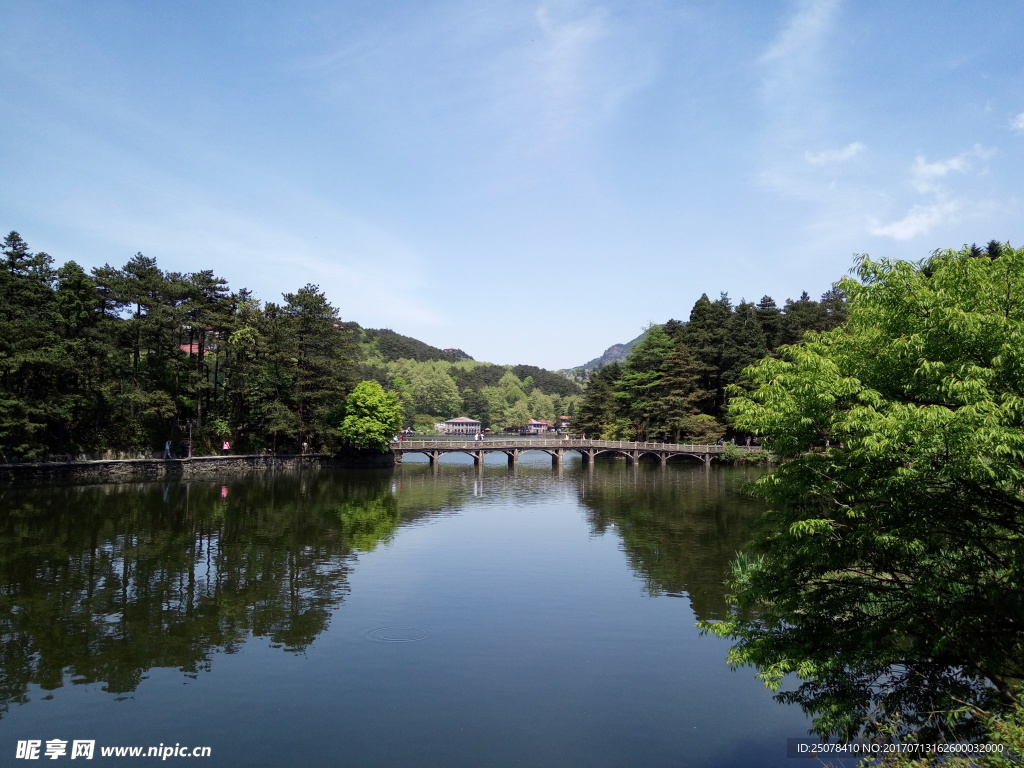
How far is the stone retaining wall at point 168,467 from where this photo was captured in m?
38.8

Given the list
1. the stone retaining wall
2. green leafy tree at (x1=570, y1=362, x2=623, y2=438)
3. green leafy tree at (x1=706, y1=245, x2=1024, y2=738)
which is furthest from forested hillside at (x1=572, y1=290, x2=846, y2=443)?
green leafy tree at (x1=706, y1=245, x2=1024, y2=738)

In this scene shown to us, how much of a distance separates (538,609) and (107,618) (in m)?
11.6

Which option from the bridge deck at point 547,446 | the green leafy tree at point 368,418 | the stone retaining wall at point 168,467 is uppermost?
the green leafy tree at point 368,418

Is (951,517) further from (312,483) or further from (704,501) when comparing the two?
(312,483)

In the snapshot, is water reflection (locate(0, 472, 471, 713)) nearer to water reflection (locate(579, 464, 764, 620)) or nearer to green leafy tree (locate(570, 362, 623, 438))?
water reflection (locate(579, 464, 764, 620))

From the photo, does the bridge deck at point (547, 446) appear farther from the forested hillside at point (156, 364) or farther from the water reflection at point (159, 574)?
the water reflection at point (159, 574)

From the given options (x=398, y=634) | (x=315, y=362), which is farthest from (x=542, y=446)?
(x=398, y=634)

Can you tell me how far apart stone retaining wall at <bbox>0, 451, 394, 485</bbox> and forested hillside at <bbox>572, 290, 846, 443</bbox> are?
97.9ft

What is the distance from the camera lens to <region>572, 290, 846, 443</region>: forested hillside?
69750 millimetres

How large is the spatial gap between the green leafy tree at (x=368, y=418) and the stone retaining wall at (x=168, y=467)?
8.90ft

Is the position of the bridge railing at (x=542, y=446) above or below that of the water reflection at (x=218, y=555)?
above

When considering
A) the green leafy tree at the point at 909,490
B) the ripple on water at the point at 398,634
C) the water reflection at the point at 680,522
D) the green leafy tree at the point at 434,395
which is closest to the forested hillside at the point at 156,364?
the water reflection at the point at 680,522

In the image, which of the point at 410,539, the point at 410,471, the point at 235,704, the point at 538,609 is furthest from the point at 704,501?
the point at 235,704

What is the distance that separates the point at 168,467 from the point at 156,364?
26.2 feet
